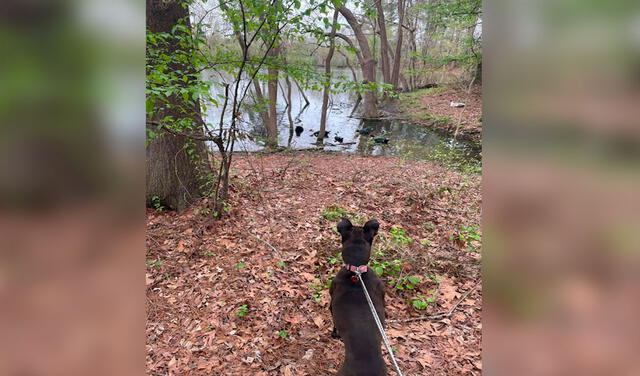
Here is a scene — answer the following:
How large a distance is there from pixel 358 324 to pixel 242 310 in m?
1.74

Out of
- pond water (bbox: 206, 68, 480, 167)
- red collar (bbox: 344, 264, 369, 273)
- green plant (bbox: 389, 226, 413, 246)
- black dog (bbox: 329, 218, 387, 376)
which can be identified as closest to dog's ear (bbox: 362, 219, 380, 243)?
black dog (bbox: 329, 218, 387, 376)

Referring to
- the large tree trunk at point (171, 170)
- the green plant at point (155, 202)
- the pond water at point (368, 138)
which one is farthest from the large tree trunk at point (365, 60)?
the green plant at point (155, 202)

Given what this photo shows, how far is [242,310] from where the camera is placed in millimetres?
4203

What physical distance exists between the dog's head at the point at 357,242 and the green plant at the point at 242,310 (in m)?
1.50

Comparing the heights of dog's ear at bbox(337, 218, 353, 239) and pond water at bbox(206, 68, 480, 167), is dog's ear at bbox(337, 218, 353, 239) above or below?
below

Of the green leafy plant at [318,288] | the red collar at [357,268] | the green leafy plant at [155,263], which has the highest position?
the red collar at [357,268]

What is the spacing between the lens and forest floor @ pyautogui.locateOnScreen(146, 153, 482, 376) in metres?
3.63

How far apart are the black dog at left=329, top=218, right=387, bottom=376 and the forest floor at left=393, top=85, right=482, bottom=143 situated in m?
14.8

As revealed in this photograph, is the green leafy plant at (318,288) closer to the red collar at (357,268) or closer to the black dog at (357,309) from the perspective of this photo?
the black dog at (357,309)

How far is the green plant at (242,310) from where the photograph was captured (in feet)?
13.6

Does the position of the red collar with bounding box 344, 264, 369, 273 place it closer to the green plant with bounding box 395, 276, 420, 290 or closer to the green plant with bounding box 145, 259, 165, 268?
the green plant with bounding box 395, 276, 420, 290

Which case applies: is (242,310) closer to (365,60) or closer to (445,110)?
(365,60)
